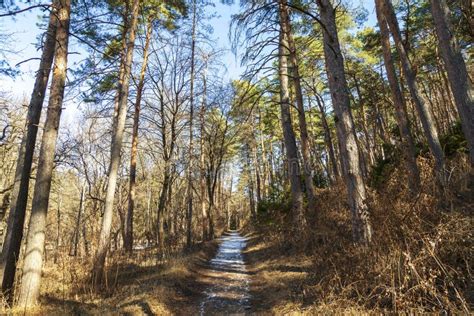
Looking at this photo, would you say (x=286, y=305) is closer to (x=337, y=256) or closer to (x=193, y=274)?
(x=337, y=256)

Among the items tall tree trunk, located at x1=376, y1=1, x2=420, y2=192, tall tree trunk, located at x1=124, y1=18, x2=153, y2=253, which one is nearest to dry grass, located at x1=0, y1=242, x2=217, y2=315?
tall tree trunk, located at x1=124, y1=18, x2=153, y2=253

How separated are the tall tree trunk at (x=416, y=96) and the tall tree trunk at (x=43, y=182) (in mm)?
9616

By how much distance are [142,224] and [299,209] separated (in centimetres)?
2718

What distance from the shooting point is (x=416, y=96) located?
9531 mm

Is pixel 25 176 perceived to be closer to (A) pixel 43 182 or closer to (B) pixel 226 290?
(A) pixel 43 182

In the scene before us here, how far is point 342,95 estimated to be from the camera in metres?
5.04

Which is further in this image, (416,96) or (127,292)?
(416,96)

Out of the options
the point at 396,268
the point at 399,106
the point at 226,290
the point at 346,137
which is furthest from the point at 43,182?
the point at 399,106

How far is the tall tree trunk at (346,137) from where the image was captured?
15.4 feet

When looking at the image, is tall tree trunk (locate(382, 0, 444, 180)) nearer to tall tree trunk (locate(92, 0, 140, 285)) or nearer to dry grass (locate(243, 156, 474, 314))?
dry grass (locate(243, 156, 474, 314))

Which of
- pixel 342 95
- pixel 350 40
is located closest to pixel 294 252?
pixel 342 95

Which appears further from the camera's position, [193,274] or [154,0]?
[154,0]

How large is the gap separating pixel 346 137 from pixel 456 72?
340cm

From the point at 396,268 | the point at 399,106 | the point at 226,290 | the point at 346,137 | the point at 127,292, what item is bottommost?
the point at 226,290
